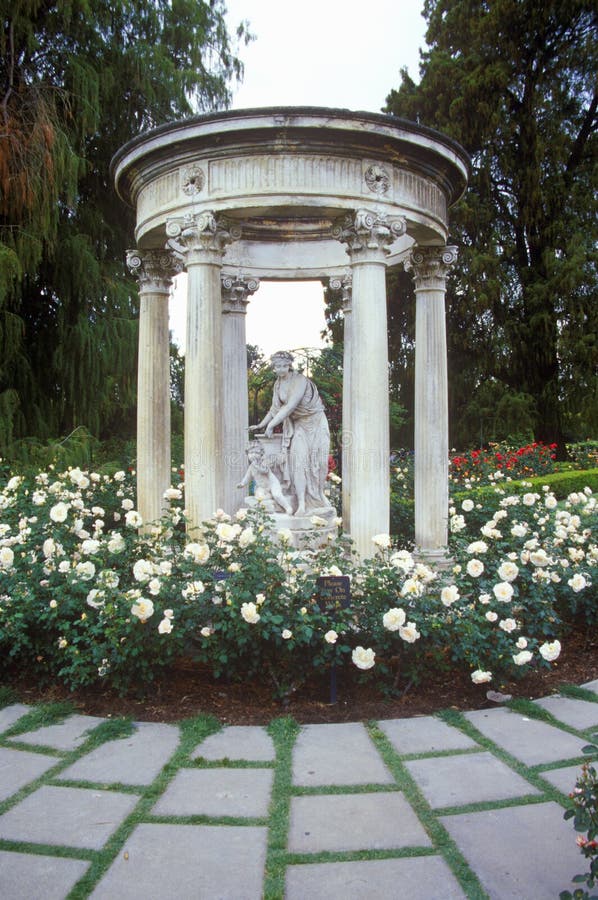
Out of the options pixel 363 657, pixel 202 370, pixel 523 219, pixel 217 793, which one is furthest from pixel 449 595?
pixel 523 219

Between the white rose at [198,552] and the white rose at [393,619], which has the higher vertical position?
the white rose at [198,552]

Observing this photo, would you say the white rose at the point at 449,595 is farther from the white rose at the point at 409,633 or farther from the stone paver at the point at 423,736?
the stone paver at the point at 423,736

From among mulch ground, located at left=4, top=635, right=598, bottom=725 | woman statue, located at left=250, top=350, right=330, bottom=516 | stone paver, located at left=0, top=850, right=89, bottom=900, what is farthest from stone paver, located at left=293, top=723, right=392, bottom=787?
woman statue, located at left=250, top=350, right=330, bottom=516

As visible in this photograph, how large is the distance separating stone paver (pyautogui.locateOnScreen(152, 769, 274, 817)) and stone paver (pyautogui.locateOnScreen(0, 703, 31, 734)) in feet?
5.03

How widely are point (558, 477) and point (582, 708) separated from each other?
12.3 metres

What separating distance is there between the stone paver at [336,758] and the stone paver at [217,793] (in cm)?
25

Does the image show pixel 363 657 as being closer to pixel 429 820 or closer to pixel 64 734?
pixel 429 820

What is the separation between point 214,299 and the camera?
758 centimetres

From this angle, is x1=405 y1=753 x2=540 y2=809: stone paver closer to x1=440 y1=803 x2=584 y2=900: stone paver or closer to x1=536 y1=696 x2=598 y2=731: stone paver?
x1=440 y1=803 x2=584 y2=900: stone paver

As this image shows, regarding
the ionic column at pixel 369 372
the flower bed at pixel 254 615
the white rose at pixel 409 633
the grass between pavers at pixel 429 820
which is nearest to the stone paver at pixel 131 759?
the flower bed at pixel 254 615

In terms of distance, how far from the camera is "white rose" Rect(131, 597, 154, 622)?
5012 mm

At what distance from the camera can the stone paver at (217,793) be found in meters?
3.71

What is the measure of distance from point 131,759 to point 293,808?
1.19m

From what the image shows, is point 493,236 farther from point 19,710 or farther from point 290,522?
point 19,710
